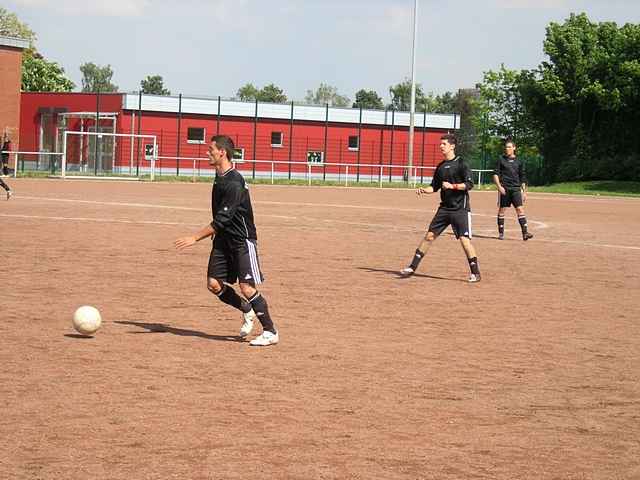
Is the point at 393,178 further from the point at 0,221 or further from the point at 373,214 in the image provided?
the point at 0,221

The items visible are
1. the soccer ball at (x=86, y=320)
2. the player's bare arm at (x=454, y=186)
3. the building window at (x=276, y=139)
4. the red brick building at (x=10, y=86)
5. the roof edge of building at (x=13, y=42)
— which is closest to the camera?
the soccer ball at (x=86, y=320)

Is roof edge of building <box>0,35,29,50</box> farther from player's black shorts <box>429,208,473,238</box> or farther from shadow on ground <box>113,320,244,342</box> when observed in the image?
shadow on ground <box>113,320,244,342</box>

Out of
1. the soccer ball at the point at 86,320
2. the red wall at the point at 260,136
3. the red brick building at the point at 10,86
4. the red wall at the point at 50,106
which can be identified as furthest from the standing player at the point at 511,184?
the red wall at the point at 50,106

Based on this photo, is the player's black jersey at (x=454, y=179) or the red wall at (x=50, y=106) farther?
the red wall at (x=50, y=106)

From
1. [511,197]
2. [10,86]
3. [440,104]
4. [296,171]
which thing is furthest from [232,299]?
[440,104]

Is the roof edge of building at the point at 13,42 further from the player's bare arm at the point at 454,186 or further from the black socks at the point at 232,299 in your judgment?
the black socks at the point at 232,299

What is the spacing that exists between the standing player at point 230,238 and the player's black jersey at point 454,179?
5805 mm

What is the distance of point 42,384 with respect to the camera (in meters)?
7.59

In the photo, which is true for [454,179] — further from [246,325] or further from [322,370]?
[322,370]

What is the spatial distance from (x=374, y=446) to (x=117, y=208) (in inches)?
898

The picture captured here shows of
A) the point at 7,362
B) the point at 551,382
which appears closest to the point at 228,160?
the point at 7,362

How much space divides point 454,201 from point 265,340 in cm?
614

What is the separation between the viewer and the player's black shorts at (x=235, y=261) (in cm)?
934

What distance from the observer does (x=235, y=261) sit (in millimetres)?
9398
